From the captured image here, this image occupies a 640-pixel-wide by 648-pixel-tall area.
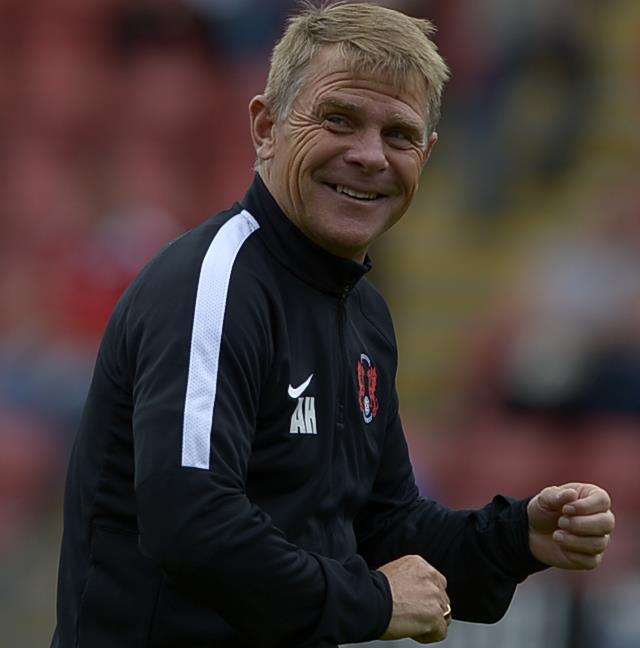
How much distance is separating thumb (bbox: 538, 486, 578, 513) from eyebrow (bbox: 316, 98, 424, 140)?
0.69 metres

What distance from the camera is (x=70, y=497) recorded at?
8.02 ft

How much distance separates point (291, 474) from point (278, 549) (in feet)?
0.69

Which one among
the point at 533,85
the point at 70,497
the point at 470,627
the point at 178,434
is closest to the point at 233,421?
the point at 178,434

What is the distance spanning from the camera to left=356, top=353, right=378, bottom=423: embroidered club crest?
2.59 meters

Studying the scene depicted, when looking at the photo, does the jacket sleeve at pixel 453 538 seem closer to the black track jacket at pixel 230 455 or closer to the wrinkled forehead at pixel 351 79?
the black track jacket at pixel 230 455

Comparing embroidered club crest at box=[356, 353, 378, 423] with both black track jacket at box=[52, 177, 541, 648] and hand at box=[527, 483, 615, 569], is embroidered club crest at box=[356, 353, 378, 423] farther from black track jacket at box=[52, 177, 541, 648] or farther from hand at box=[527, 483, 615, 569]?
hand at box=[527, 483, 615, 569]

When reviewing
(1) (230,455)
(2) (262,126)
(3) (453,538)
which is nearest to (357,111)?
(2) (262,126)

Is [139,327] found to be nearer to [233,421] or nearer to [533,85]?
[233,421]

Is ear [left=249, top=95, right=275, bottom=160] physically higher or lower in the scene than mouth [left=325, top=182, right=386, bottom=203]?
higher

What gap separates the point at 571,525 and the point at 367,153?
29.7 inches

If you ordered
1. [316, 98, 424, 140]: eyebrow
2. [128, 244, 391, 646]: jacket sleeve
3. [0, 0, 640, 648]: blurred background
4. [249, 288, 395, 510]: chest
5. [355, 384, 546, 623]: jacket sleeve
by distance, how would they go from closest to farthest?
[128, 244, 391, 646]: jacket sleeve
[249, 288, 395, 510]: chest
[316, 98, 424, 140]: eyebrow
[355, 384, 546, 623]: jacket sleeve
[0, 0, 640, 648]: blurred background

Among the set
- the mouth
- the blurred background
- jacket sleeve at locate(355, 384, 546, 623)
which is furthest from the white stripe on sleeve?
the blurred background

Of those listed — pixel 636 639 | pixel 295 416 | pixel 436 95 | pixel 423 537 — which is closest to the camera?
pixel 295 416

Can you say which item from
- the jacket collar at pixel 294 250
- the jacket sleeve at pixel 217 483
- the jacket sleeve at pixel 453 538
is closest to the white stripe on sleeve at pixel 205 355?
the jacket sleeve at pixel 217 483
